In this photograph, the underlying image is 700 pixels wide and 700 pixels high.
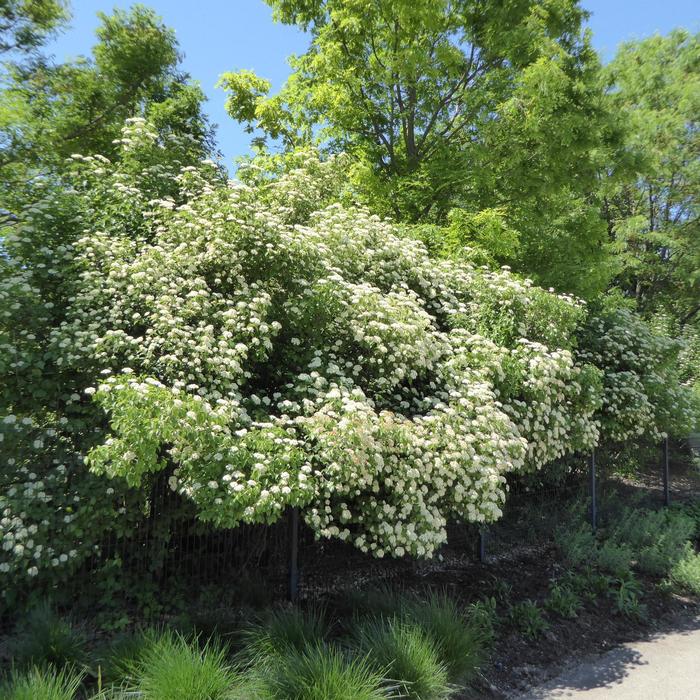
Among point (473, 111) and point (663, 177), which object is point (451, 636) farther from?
point (663, 177)

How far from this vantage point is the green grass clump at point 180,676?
3611 mm

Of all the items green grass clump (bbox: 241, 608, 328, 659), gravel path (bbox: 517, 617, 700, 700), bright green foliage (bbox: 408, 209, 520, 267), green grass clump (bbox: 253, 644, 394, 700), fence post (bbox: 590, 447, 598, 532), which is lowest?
gravel path (bbox: 517, 617, 700, 700)

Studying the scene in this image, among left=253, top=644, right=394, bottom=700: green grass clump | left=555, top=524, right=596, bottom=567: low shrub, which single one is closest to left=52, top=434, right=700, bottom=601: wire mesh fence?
left=555, top=524, right=596, bottom=567: low shrub

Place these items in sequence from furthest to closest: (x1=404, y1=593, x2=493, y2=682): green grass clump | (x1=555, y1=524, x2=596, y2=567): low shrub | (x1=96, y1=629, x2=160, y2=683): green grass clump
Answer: (x1=555, y1=524, x2=596, y2=567): low shrub < (x1=404, y1=593, x2=493, y2=682): green grass clump < (x1=96, y1=629, x2=160, y2=683): green grass clump

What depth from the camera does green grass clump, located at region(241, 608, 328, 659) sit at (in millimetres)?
4465

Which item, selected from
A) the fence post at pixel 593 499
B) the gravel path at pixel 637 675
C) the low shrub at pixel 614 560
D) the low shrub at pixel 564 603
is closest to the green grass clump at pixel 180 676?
the gravel path at pixel 637 675

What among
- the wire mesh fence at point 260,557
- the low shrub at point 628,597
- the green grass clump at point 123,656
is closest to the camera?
the green grass clump at point 123,656

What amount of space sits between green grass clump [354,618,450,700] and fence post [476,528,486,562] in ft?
9.27

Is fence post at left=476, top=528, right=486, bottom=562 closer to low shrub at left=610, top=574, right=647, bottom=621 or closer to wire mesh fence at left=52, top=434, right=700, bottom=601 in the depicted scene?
wire mesh fence at left=52, top=434, right=700, bottom=601

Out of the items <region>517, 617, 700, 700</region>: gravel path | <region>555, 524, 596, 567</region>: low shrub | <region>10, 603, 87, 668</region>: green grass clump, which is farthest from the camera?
<region>555, 524, 596, 567</region>: low shrub

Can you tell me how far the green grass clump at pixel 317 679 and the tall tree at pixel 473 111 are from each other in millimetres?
7264

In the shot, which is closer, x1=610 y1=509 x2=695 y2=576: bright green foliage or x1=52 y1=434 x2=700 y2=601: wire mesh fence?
x1=52 y1=434 x2=700 y2=601: wire mesh fence

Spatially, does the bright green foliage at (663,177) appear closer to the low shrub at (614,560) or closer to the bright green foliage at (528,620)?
the low shrub at (614,560)

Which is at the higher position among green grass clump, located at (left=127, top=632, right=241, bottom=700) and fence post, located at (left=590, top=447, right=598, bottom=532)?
fence post, located at (left=590, top=447, right=598, bottom=532)
